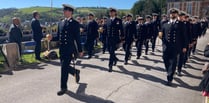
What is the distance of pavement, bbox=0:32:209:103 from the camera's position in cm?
725

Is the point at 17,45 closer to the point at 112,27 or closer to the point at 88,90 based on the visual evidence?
the point at 112,27

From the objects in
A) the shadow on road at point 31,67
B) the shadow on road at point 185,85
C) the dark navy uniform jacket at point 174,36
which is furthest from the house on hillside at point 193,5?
the dark navy uniform jacket at point 174,36

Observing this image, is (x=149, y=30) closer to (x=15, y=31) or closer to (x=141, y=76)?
(x=141, y=76)

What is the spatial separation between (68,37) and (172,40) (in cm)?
318

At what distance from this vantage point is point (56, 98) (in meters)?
7.12

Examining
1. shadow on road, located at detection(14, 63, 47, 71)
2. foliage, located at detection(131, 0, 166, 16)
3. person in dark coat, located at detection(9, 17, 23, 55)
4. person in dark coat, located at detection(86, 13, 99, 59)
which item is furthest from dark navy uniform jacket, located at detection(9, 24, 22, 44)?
foliage, located at detection(131, 0, 166, 16)

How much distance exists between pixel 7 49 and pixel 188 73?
6.58 meters

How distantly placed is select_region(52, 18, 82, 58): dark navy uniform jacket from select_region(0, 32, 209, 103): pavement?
1040 mm

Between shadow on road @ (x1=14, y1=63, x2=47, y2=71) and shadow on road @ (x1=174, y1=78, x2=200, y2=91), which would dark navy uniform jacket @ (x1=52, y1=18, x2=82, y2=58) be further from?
shadow on road @ (x1=14, y1=63, x2=47, y2=71)

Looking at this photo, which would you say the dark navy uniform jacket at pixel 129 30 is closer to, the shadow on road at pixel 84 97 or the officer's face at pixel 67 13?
the shadow on road at pixel 84 97

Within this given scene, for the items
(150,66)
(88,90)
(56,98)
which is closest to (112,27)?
(150,66)

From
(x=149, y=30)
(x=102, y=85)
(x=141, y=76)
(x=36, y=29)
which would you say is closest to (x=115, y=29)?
(x=141, y=76)

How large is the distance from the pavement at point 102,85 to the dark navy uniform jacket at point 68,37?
41.0 inches

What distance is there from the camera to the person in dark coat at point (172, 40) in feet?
29.0
